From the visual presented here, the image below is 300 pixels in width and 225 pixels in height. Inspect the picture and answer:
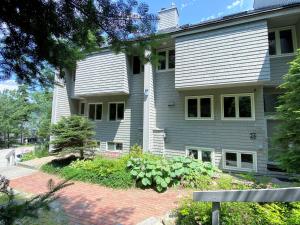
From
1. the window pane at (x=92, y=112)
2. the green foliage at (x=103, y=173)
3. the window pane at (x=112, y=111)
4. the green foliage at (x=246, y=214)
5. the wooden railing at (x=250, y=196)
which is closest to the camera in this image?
the wooden railing at (x=250, y=196)

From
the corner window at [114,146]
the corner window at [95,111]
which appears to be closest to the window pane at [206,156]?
the corner window at [114,146]

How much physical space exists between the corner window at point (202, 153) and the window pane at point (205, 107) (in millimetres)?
1718

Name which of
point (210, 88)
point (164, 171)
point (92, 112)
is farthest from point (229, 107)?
point (92, 112)

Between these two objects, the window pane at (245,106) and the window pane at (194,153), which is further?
the window pane at (194,153)

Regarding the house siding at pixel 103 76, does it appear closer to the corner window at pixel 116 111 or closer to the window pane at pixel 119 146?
the corner window at pixel 116 111

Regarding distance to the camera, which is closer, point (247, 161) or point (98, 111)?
point (247, 161)

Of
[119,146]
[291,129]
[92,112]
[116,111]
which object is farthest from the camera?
[92,112]

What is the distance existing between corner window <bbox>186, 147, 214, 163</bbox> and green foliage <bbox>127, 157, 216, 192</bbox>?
2.15 metres

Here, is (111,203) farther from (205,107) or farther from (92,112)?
(92,112)

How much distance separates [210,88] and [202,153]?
3249 mm

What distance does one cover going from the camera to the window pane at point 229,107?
33.3 ft

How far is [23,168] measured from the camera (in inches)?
454

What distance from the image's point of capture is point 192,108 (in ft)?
36.7

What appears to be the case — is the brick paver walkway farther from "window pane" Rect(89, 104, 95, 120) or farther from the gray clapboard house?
"window pane" Rect(89, 104, 95, 120)
